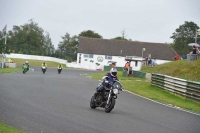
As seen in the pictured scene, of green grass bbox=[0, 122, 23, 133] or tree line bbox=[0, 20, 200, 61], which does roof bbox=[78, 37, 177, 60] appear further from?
green grass bbox=[0, 122, 23, 133]

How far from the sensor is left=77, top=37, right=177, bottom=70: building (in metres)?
100

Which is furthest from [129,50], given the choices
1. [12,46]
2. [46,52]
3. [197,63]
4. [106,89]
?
[106,89]

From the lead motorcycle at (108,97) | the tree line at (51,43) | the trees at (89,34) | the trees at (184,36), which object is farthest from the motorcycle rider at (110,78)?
the trees at (89,34)

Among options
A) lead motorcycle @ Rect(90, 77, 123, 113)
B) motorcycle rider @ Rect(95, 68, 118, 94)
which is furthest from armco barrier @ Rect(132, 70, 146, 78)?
motorcycle rider @ Rect(95, 68, 118, 94)

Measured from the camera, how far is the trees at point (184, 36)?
123 meters

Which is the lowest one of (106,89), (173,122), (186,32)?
(173,122)

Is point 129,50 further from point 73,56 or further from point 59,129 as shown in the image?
point 59,129

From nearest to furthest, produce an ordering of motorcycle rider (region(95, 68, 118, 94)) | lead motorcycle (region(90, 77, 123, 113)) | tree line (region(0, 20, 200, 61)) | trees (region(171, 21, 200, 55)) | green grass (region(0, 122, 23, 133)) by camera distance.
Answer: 1. green grass (region(0, 122, 23, 133))
2. lead motorcycle (region(90, 77, 123, 113))
3. motorcycle rider (region(95, 68, 118, 94))
4. tree line (region(0, 20, 200, 61))
5. trees (region(171, 21, 200, 55))

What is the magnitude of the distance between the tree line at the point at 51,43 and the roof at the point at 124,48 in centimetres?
414

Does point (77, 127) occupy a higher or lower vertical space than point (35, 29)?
lower

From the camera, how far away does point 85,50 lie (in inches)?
3969

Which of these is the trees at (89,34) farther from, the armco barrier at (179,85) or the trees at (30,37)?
the armco barrier at (179,85)

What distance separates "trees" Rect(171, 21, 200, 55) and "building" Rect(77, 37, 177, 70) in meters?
23.1

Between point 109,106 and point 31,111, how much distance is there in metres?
3.14
